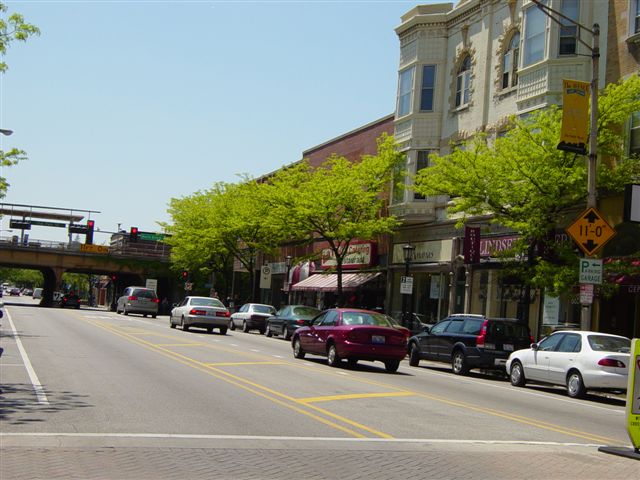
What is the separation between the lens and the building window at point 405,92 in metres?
39.3

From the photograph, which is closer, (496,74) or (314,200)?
(496,74)

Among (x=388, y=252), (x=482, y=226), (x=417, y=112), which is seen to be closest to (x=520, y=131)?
(x=482, y=226)

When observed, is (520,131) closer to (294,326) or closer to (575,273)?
(575,273)

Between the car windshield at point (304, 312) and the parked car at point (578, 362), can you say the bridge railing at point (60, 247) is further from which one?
the parked car at point (578, 362)

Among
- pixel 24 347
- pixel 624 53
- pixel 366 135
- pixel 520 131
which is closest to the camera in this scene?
pixel 24 347

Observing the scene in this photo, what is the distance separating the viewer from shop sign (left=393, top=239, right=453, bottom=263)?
35312 millimetres

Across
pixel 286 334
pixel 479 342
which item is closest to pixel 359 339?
pixel 479 342

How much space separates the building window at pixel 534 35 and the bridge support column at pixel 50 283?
222 ft

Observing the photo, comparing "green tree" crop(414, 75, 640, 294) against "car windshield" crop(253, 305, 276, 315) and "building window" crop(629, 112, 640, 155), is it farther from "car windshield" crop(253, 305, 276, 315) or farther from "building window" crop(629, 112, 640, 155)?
"car windshield" crop(253, 305, 276, 315)

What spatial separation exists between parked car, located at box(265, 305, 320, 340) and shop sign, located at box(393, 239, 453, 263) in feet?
17.7

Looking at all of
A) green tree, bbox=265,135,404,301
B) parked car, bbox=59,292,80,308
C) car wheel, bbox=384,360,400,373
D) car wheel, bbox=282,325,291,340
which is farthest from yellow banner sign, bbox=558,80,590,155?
parked car, bbox=59,292,80,308

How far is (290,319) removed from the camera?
117 feet

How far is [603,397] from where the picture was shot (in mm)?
19469

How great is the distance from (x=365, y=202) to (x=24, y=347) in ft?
66.5
